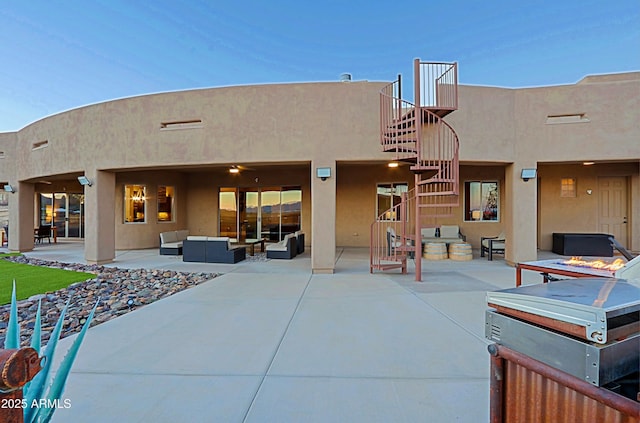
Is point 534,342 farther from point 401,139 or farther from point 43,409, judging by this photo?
point 401,139

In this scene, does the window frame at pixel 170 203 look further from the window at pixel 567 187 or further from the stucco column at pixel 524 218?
the window at pixel 567 187

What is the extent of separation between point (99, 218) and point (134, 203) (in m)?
3.36

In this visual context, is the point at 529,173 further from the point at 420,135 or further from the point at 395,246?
the point at 395,246

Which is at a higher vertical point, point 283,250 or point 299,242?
point 299,242

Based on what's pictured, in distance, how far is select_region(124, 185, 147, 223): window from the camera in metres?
12.5

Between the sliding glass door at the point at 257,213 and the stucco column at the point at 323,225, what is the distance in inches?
224

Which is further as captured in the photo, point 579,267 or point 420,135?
point 420,135

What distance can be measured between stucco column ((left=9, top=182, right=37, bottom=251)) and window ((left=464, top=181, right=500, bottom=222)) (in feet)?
56.4

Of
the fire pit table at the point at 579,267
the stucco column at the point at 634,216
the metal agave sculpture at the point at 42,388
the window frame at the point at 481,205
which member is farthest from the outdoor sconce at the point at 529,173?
the metal agave sculpture at the point at 42,388

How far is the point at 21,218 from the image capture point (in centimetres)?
1266

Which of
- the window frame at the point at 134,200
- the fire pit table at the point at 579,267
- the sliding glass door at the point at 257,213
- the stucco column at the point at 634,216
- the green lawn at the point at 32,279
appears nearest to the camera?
the fire pit table at the point at 579,267

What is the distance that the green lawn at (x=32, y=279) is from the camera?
248 inches

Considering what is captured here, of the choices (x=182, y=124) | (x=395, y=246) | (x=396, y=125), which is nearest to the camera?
(x=396, y=125)

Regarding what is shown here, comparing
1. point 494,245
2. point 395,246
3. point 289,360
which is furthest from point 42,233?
point 494,245
